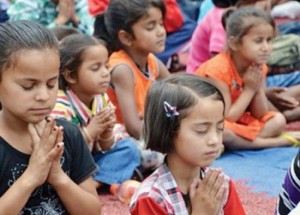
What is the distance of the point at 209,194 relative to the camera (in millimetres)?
1526

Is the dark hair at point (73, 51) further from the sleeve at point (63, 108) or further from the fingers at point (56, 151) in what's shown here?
the fingers at point (56, 151)

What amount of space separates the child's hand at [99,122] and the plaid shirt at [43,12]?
4.47ft

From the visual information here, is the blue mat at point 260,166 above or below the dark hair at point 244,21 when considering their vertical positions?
below

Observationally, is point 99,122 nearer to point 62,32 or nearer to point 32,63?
point 62,32

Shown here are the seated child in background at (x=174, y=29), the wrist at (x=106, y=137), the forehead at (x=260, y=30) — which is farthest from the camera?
the seated child in background at (x=174, y=29)

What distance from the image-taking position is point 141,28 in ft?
9.22

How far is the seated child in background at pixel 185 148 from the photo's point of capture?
153cm

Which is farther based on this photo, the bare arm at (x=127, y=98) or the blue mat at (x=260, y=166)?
the bare arm at (x=127, y=98)

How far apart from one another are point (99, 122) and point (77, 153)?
2.22 feet

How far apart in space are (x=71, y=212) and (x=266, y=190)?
114 cm

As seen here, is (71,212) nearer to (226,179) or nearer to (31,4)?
(226,179)

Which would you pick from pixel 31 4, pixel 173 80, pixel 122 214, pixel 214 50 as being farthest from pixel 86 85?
pixel 31 4

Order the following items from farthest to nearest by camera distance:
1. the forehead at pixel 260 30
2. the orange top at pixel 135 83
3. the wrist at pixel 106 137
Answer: the forehead at pixel 260 30 → the orange top at pixel 135 83 → the wrist at pixel 106 137

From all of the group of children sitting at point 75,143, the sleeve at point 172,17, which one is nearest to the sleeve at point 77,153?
the group of children sitting at point 75,143
